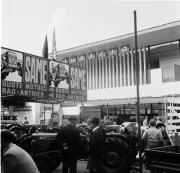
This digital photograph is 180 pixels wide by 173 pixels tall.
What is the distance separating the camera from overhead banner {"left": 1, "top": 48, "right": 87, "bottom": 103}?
15.3 metres

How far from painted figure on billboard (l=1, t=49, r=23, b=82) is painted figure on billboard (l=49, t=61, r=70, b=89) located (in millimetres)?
1992

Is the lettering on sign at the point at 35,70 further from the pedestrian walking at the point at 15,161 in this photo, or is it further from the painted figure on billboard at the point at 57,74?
the pedestrian walking at the point at 15,161

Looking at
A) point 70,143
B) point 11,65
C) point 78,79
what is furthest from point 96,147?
point 78,79

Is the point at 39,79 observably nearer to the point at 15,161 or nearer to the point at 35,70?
the point at 35,70

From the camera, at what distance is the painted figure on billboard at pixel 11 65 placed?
1502 centimetres

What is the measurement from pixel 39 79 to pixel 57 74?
1032 millimetres

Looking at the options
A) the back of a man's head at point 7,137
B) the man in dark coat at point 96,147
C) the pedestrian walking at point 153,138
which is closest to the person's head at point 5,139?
the back of a man's head at point 7,137

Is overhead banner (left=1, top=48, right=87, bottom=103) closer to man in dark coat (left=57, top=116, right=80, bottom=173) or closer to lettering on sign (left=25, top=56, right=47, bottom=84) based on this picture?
lettering on sign (left=25, top=56, right=47, bottom=84)

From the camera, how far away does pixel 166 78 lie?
25.5 metres

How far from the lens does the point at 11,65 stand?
15.5m

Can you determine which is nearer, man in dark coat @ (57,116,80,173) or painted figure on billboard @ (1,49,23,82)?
man in dark coat @ (57,116,80,173)

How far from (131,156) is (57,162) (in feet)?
6.99

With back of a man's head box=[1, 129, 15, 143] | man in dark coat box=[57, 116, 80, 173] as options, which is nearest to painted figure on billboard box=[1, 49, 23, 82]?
man in dark coat box=[57, 116, 80, 173]

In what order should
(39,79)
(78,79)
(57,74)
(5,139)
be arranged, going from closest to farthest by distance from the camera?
(5,139)
(39,79)
(57,74)
(78,79)
